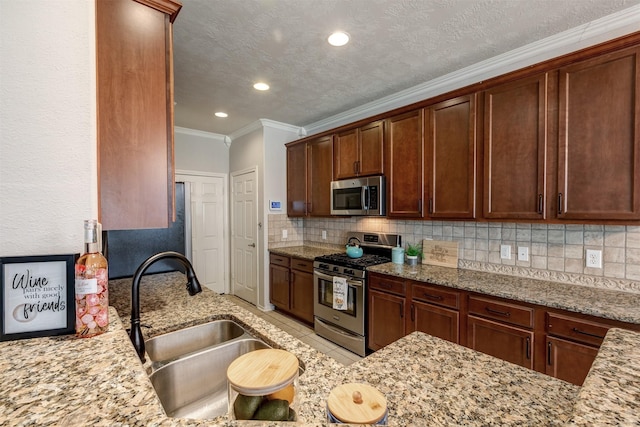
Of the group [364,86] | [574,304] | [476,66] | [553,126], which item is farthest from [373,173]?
[574,304]

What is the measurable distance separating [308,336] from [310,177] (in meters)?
2.05

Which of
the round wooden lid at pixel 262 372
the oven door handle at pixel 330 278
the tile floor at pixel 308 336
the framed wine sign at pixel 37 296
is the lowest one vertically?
the tile floor at pixel 308 336

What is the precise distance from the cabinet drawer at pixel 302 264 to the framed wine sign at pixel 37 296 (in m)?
2.78

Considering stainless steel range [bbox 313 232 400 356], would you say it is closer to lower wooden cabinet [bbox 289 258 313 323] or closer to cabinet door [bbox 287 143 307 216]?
lower wooden cabinet [bbox 289 258 313 323]

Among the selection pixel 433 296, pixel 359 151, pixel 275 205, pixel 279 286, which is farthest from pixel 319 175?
pixel 433 296

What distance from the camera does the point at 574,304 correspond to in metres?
1.69

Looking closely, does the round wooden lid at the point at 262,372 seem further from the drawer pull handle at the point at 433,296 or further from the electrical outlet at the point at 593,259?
the electrical outlet at the point at 593,259

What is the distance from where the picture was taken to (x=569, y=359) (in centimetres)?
172

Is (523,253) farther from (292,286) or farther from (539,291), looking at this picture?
(292,286)

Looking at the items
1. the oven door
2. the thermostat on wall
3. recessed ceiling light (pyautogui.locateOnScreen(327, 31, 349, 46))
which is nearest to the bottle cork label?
recessed ceiling light (pyautogui.locateOnScreen(327, 31, 349, 46))

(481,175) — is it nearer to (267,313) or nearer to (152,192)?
(152,192)

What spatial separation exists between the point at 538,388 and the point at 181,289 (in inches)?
75.9

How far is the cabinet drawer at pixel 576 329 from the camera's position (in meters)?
1.61

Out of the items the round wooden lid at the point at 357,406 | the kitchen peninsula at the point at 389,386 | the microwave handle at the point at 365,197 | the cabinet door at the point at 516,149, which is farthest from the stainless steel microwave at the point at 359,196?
the round wooden lid at the point at 357,406
